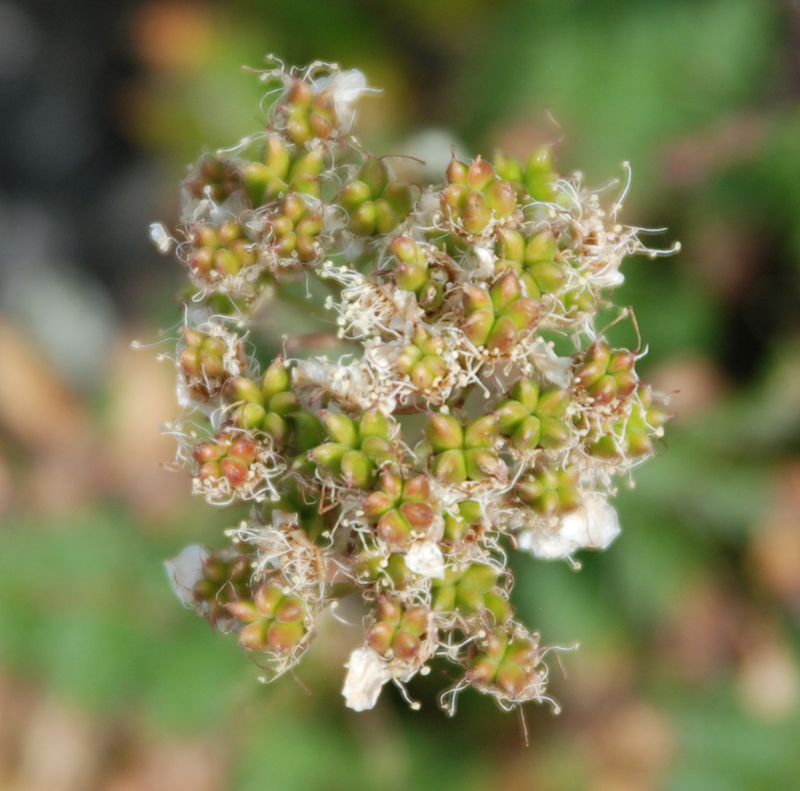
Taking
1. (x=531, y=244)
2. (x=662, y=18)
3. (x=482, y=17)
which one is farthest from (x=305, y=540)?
(x=482, y=17)

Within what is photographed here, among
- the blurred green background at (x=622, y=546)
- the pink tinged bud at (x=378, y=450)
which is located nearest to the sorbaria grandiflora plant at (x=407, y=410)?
the pink tinged bud at (x=378, y=450)

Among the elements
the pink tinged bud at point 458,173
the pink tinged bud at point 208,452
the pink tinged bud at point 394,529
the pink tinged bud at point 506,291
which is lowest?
the pink tinged bud at point 394,529

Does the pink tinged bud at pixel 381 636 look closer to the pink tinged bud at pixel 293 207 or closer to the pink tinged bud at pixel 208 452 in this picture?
the pink tinged bud at pixel 208 452

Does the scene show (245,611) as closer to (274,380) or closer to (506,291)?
(274,380)

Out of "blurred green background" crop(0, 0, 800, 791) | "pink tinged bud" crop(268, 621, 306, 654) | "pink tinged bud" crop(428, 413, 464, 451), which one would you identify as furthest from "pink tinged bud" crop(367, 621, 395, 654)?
"blurred green background" crop(0, 0, 800, 791)

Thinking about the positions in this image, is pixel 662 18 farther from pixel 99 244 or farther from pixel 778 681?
pixel 99 244

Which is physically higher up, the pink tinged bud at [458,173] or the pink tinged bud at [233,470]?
the pink tinged bud at [458,173]

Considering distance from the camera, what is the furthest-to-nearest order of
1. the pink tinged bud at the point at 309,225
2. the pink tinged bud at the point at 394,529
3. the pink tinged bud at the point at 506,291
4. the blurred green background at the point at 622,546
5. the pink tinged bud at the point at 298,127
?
the blurred green background at the point at 622,546 < the pink tinged bud at the point at 298,127 < the pink tinged bud at the point at 309,225 < the pink tinged bud at the point at 506,291 < the pink tinged bud at the point at 394,529
